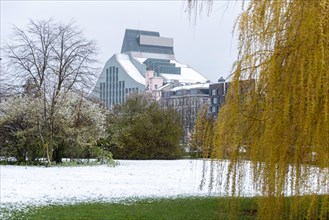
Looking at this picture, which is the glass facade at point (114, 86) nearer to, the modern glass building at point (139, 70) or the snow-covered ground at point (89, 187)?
the modern glass building at point (139, 70)

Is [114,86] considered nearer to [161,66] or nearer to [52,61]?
[161,66]

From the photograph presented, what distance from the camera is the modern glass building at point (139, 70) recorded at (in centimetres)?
6706

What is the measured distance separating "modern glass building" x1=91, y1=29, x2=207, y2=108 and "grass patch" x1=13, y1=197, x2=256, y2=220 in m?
53.3

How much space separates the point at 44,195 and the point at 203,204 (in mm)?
3217

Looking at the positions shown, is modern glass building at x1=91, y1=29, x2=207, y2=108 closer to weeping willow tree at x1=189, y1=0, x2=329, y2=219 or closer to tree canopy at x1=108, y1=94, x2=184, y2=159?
tree canopy at x1=108, y1=94, x2=184, y2=159

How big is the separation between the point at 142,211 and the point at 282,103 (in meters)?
4.45

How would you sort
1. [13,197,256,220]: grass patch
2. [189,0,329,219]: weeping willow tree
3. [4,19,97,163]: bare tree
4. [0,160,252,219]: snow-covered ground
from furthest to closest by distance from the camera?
1. [4,19,97,163]: bare tree
2. [0,160,252,219]: snow-covered ground
3. [13,197,256,220]: grass patch
4. [189,0,329,219]: weeping willow tree

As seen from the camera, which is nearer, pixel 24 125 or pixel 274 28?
pixel 274 28

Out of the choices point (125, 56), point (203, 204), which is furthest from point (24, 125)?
point (125, 56)

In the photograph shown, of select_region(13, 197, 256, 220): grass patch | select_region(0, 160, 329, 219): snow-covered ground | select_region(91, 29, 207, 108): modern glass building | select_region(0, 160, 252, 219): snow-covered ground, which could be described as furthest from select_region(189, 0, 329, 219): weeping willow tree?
select_region(91, 29, 207, 108): modern glass building

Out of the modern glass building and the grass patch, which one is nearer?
the grass patch

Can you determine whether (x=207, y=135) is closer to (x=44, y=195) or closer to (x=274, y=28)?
(x=274, y=28)

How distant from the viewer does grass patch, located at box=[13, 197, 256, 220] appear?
775 cm

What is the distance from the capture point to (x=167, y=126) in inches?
1032
